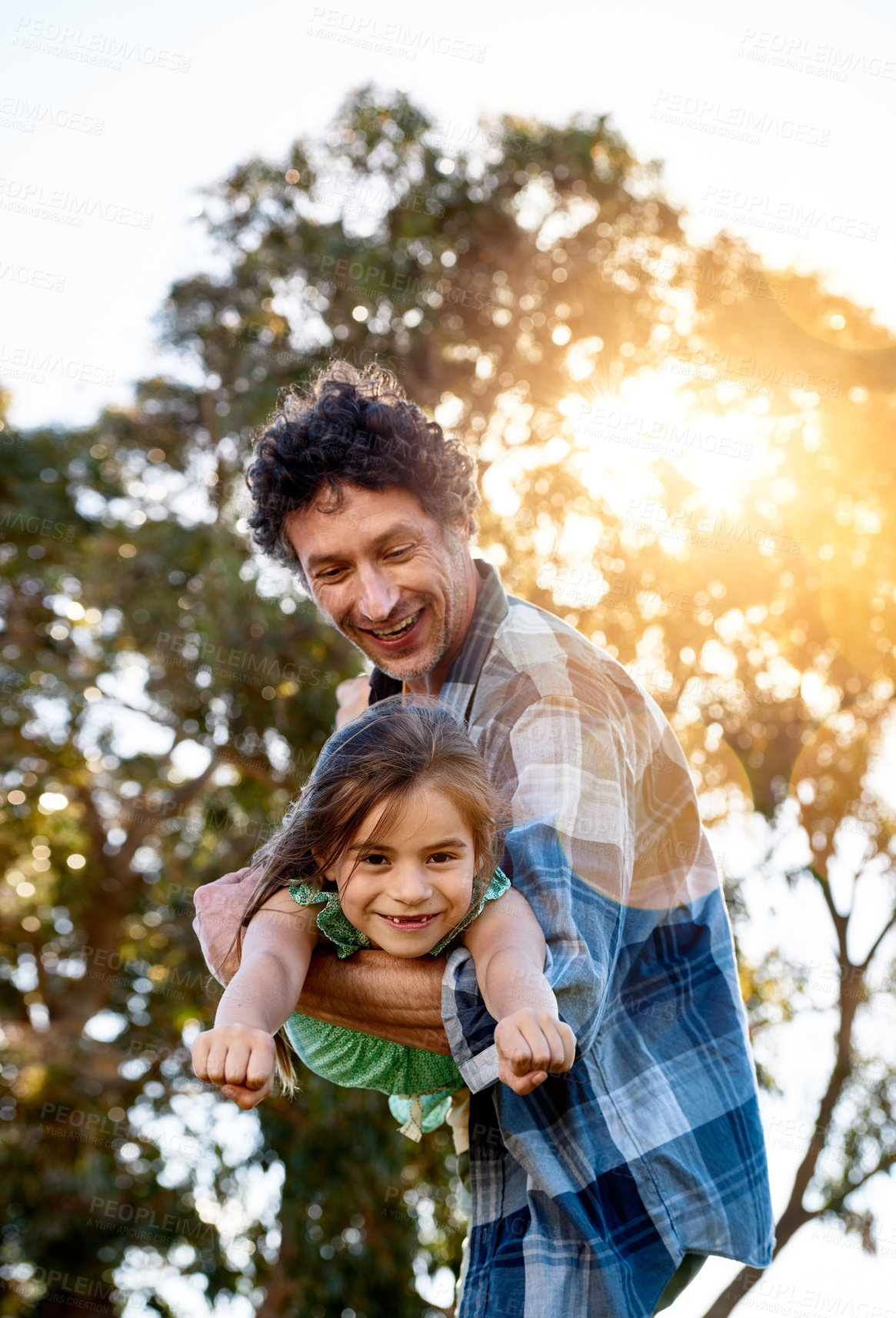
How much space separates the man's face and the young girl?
538 millimetres

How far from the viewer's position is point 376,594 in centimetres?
246

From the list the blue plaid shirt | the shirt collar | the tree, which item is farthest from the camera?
the tree

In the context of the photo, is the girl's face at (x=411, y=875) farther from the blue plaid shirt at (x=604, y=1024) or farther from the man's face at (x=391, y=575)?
the man's face at (x=391, y=575)

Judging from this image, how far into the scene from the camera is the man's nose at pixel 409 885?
167 cm

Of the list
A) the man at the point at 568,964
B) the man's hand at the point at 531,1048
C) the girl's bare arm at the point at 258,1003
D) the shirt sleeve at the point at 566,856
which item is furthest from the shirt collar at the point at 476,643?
the man's hand at the point at 531,1048

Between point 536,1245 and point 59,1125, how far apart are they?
814 cm

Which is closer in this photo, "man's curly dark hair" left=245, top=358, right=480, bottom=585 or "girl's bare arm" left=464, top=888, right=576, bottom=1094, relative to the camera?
"girl's bare arm" left=464, top=888, right=576, bottom=1094

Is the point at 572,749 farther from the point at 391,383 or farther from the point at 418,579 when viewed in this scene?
the point at 391,383

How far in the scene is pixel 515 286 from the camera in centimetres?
932

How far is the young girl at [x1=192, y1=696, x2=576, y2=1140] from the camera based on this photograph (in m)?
1.63

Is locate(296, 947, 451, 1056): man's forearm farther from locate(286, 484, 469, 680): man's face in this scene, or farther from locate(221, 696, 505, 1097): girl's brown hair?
locate(286, 484, 469, 680): man's face

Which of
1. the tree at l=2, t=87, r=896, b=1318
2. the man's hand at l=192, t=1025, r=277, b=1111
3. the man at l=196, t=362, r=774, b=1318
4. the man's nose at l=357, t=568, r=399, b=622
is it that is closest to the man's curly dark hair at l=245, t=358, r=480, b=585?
the man at l=196, t=362, r=774, b=1318

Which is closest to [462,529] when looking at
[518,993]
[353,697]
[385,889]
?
[353,697]

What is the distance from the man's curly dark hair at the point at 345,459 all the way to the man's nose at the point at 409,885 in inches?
40.0
